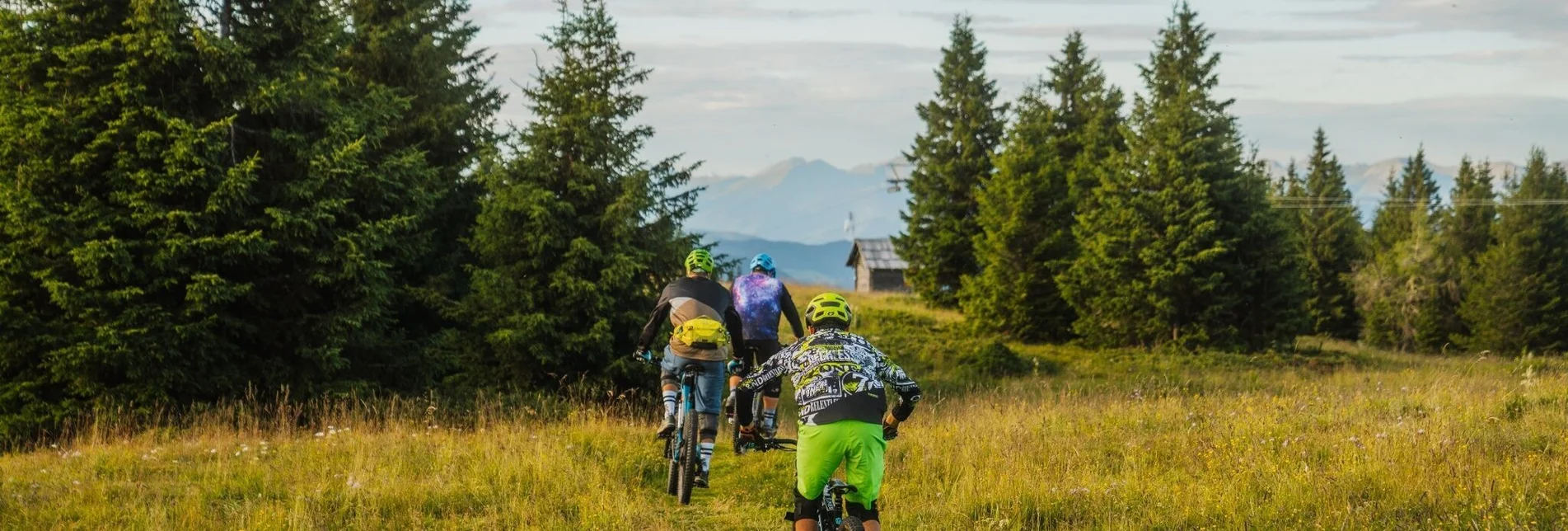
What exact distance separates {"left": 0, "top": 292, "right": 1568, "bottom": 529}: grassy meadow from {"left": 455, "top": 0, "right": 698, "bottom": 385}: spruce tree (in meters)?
3.78

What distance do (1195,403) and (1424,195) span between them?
246 ft

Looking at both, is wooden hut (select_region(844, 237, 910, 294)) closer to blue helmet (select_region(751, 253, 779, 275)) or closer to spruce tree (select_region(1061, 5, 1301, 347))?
spruce tree (select_region(1061, 5, 1301, 347))

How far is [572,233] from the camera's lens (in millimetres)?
17781

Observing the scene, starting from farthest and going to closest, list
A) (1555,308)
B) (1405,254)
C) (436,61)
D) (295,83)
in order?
(1405,254), (1555,308), (436,61), (295,83)

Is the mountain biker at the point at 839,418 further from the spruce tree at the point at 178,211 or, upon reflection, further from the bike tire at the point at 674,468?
the spruce tree at the point at 178,211

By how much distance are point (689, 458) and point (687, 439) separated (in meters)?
0.16

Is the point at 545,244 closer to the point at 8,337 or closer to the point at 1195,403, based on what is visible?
the point at 8,337

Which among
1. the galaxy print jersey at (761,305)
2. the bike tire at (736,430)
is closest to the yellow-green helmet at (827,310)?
the bike tire at (736,430)

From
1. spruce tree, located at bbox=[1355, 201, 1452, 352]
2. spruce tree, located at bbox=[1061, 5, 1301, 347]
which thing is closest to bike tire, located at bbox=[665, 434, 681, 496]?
spruce tree, located at bbox=[1061, 5, 1301, 347]

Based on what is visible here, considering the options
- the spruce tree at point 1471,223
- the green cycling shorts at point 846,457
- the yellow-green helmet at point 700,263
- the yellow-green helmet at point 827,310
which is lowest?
the green cycling shorts at point 846,457

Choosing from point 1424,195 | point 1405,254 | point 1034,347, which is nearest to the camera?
point 1034,347

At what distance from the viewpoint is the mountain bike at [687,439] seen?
8.58 meters

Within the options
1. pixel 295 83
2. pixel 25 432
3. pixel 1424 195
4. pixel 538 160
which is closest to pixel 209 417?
pixel 25 432

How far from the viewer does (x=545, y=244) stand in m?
17.4
